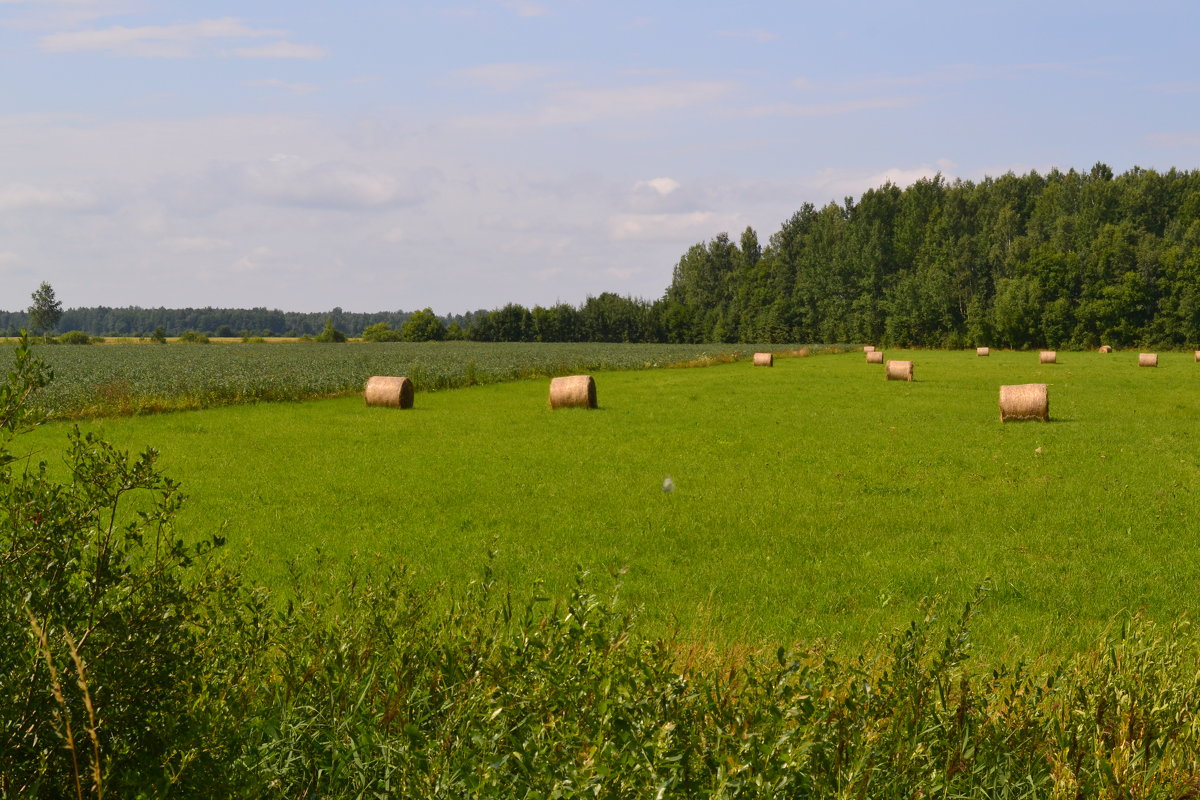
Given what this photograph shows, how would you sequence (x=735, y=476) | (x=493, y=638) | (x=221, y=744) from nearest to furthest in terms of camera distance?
(x=221, y=744) → (x=493, y=638) → (x=735, y=476)

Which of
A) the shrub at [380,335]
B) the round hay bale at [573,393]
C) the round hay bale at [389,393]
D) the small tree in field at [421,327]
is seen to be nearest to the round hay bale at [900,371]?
the round hay bale at [573,393]

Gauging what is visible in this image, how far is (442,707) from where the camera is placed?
179 inches

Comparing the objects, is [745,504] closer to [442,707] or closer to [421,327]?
[442,707]

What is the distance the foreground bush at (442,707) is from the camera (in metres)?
3.99

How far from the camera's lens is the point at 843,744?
187 inches

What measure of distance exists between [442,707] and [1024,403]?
926 inches

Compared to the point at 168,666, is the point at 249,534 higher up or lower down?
lower down

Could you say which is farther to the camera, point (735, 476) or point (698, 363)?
point (698, 363)

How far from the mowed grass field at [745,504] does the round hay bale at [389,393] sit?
583 millimetres

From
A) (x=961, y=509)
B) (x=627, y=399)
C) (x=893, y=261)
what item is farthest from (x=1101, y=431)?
(x=893, y=261)

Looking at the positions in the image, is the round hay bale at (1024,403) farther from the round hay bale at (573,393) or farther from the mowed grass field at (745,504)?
the round hay bale at (573,393)

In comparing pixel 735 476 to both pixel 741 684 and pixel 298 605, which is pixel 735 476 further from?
pixel 298 605

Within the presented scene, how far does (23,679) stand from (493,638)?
2.51 metres

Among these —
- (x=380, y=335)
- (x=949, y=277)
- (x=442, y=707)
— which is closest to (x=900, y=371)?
(x=442, y=707)
